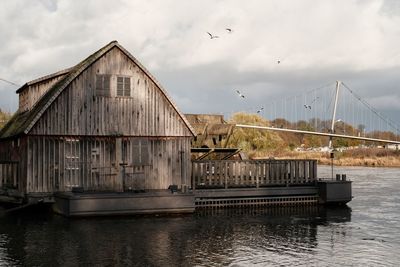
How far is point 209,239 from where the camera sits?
2091cm

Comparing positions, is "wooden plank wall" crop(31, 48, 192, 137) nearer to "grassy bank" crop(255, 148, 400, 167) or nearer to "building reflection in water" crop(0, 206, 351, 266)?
"building reflection in water" crop(0, 206, 351, 266)

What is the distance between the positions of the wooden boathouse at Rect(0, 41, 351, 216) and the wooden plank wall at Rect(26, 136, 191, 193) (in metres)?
0.05

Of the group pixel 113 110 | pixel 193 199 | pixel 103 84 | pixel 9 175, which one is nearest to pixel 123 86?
pixel 103 84

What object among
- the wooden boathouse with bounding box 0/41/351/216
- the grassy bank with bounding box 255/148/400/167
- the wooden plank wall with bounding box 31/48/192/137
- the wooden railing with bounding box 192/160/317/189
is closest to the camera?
the wooden boathouse with bounding box 0/41/351/216

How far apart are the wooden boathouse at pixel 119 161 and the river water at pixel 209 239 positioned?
116 cm

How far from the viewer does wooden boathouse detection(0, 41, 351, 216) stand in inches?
1080

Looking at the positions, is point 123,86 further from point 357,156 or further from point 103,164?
point 357,156

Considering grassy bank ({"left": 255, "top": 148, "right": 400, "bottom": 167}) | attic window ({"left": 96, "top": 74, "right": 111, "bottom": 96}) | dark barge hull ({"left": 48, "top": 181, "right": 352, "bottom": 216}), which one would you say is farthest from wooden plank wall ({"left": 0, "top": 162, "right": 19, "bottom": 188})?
grassy bank ({"left": 255, "top": 148, "right": 400, "bottom": 167})

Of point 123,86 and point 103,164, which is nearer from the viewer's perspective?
point 103,164

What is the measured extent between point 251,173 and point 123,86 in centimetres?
906

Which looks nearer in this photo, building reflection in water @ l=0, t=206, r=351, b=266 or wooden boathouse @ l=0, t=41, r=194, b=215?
building reflection in water @ l=0, t=206, r=351, b=266

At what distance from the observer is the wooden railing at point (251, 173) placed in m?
31.2

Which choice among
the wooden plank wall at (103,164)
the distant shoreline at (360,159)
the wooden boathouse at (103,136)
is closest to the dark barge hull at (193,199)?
the wooden boathouse at (103,136)

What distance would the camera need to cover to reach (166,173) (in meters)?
30.4
